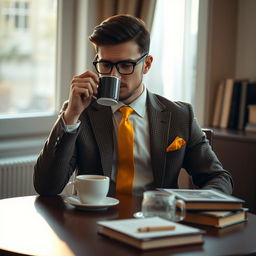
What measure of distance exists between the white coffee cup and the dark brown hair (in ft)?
2.15

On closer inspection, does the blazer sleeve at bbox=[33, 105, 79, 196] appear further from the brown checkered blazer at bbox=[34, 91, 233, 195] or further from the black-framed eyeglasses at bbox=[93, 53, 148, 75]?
the black-framed eyeglasses at bbox=[93, 53, 148, 75]

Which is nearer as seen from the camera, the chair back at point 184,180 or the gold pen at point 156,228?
the gold pen at point 156,228

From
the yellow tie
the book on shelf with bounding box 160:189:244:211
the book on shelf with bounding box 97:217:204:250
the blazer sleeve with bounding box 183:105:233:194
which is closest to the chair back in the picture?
the blazer sleeve with bounding box 183:105:233:194

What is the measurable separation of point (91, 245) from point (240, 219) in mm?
524

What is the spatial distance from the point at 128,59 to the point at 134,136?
316mm

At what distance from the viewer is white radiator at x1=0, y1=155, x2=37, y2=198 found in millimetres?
3127

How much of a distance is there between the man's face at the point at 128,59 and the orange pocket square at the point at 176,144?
25cm

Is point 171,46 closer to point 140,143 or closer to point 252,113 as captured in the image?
point 252,113

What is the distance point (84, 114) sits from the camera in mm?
2314

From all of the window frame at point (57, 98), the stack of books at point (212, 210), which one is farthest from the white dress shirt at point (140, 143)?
the window frame at point (57, 98)

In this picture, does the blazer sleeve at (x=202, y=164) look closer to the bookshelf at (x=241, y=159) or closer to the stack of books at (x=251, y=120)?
the bookshelf at (x=241, y=159)

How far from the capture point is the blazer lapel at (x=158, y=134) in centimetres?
226

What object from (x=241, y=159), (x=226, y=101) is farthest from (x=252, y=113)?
(x=241, y=159)

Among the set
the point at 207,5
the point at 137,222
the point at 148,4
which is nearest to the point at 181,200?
the point at 137,222
